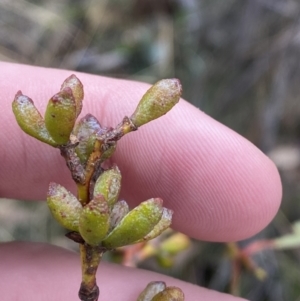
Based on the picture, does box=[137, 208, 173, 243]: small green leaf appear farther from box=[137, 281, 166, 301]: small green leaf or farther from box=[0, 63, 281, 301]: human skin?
box=[0, 63, 281, 301]: human skin

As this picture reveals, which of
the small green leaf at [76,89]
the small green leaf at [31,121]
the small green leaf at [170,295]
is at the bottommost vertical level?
the small green leaf at [170,295]

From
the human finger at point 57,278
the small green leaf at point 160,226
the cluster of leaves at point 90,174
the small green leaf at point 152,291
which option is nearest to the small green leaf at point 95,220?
the cluster of leaves at point 90,174

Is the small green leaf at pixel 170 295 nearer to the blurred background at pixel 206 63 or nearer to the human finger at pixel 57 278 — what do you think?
the human finger at pixel 57 278

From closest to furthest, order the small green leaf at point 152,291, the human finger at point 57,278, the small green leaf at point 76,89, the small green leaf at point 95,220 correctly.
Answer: the small green leaf at point 95,220, the small green leaf at point 76,89, the small green leaf at point 152,291, the human finger at point 57,278

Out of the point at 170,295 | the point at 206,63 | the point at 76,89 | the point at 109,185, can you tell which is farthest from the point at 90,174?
the point at 206,63

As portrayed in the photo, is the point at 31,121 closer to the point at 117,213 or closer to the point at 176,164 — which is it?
the point at 117,213

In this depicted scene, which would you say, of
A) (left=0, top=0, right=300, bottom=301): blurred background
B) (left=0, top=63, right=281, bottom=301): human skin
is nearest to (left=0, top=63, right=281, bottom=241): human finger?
(left=0, top=63, right=281, bottom=301): human skin
